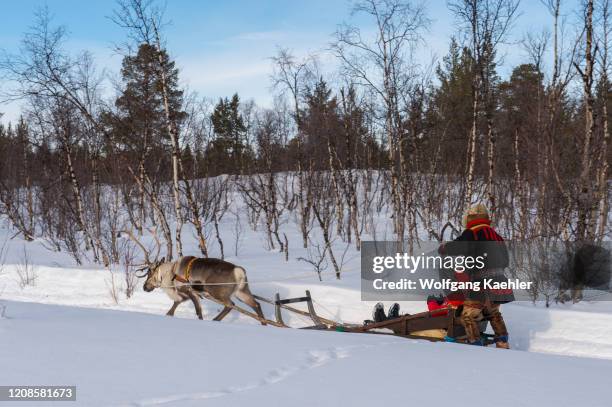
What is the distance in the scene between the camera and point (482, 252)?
551 cm

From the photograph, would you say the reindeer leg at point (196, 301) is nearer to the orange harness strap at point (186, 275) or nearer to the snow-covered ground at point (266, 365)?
the orange harness strap at point (186, 275)

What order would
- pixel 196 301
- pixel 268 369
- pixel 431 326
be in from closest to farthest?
pixel 268 369
pixel 431 326
pixel 196 301

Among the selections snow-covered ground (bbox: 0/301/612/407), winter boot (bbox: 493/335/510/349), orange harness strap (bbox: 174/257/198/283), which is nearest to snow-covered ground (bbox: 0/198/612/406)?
snow-covered ground (bbox: 0/301/612/407)

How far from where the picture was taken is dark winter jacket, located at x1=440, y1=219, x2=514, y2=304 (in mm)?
5496

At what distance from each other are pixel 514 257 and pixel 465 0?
5.04 m

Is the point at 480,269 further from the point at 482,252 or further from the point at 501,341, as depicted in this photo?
the point at 501,341

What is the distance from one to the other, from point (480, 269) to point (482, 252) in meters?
0.18

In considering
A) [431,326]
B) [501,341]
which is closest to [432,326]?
[431,326]

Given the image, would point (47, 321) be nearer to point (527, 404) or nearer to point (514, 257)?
point (527, 404)

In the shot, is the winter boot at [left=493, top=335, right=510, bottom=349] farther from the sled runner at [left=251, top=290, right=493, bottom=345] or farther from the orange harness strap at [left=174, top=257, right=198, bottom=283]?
the orange harness strap at [left=174, top=257, right=198, bottom=283]

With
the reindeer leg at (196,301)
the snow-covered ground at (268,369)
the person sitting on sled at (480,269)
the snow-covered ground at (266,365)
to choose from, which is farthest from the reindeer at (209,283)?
the person sitting on sled at (480,269)

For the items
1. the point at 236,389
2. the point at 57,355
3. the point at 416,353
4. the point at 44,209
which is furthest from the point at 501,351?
the point at 44,209

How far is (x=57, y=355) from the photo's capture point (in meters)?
3.49

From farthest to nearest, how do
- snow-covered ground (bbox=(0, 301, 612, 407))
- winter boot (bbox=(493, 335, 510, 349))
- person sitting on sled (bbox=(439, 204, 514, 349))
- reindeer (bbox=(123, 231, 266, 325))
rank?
reindeer (bbox=(123, 231, 266, 325))
winter boot (bbox=(493, 335, 510, 349))
person sitting on sled (bbox=(439, 204, 514, 349))
snow-covered ground (bbox=(0, 301, 612, 407))
